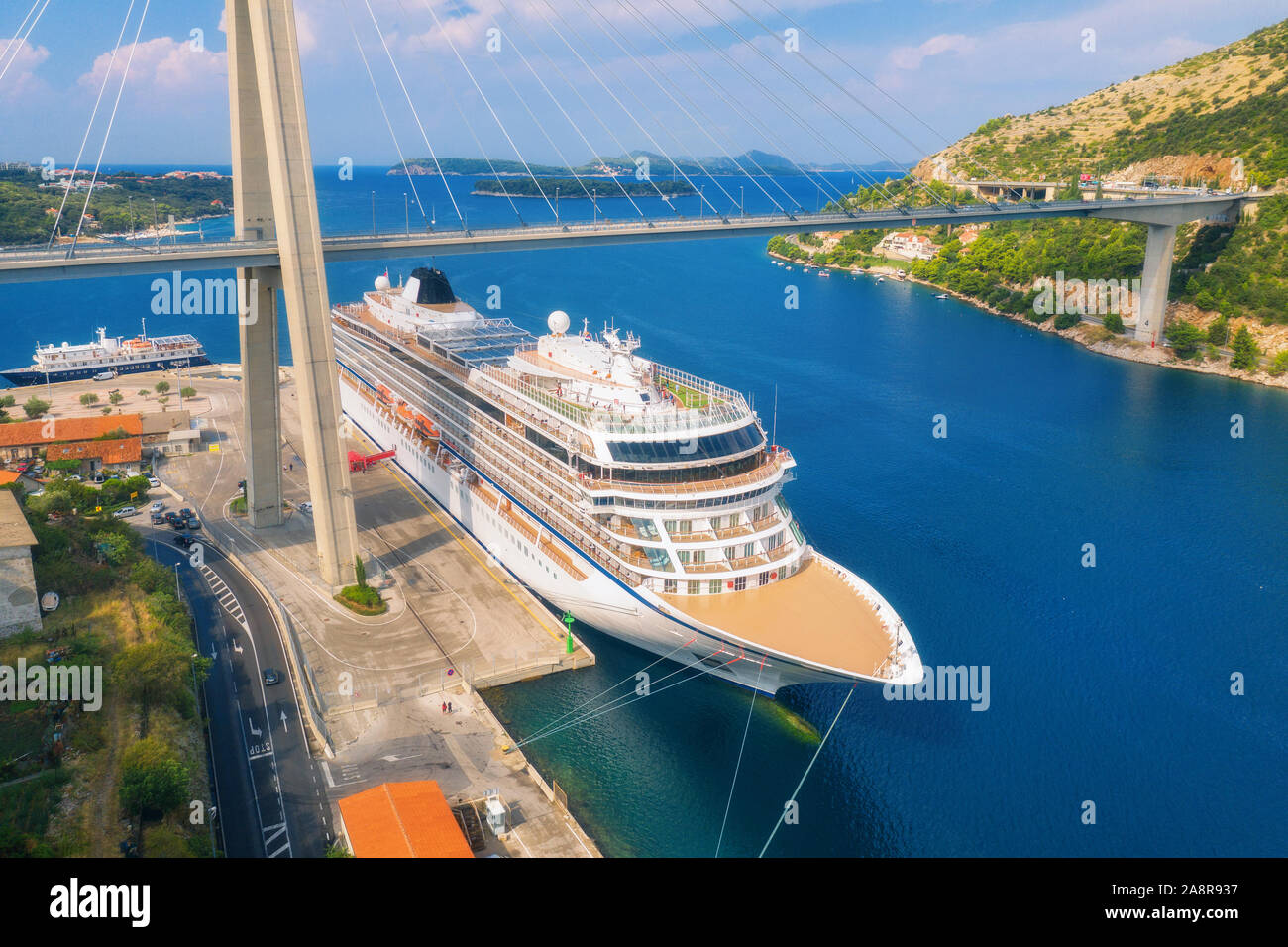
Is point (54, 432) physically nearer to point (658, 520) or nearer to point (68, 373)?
point (68, 373)

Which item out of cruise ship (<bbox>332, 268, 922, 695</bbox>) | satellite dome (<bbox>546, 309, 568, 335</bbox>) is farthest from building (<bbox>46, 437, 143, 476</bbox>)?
satellite dome (<bbox>546, 309, 568, 335</bbox>)

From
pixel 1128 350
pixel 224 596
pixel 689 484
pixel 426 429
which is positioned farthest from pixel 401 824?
pixel 1128 350

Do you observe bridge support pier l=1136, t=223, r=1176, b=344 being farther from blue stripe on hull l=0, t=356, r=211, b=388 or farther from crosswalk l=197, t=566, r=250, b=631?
blue stripe on hull l=0, t=356, r=211, b=388

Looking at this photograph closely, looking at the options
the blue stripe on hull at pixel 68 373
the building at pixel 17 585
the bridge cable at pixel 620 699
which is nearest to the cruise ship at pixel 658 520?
the bridge cable at pixel 620 699

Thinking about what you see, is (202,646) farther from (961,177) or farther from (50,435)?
(961,177)

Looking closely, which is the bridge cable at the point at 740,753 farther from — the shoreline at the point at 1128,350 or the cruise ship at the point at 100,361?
the shoreline at the point at 1128,350
